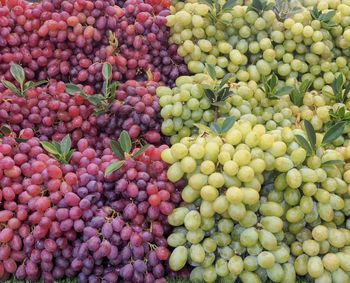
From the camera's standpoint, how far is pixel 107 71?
81.4 inches

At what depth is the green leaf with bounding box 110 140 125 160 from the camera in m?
1.78

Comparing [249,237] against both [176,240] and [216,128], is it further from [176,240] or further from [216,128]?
[216,128]

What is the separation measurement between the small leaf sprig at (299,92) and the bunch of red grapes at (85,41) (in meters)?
0.53

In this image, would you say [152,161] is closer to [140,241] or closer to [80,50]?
[140,241]

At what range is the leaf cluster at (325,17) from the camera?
88.9 inches

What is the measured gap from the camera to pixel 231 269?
1.67m

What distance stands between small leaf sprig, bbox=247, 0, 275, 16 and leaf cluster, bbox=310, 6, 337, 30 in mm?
211

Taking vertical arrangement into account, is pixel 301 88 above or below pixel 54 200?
above

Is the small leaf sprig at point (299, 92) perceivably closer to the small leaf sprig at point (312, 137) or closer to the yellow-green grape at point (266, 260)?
the small leaf sprig at point (312, 137)

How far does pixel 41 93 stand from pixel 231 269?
1082 mm

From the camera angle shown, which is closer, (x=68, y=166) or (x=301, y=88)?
(x=68, y=166)

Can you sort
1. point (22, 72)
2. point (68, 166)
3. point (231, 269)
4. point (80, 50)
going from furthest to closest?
point (80, 50) → point (22, 72) → point (68, 166) → point (231, 269)

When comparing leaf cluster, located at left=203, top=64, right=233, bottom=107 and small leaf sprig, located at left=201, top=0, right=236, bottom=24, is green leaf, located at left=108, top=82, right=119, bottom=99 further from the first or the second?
small leaf sprig, located at left=201, top=0, right=236, bottom=24

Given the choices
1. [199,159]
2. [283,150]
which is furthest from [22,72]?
[283,150]
